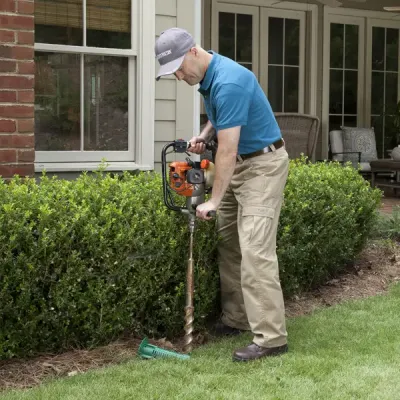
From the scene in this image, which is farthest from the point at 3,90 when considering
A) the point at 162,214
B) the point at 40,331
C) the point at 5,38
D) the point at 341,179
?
the point at 341,179

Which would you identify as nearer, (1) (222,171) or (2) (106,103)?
(1) (222,171)

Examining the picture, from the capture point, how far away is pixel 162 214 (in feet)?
14.8

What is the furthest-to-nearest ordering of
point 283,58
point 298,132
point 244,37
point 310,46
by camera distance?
point 310,46 < point 283,58 < point 244,37 < point 298,132

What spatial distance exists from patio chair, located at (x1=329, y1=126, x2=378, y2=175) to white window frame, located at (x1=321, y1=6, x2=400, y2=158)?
1.16 feet

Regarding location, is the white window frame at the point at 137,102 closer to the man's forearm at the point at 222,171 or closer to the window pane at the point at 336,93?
the man's forearm at the point at 222,171

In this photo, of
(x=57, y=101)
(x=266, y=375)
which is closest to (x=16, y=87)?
(x=57, y=101)

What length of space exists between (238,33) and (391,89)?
3168mm

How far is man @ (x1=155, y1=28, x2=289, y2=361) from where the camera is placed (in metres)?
4.00

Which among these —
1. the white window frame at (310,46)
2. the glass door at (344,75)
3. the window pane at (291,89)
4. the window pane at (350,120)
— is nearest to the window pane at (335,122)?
the glass door at (344,75)

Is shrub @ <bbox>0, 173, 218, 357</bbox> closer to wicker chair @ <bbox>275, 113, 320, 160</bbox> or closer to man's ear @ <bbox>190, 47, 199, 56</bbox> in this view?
man's ear @ <bbox>190, 47, 199, 56</bbox>

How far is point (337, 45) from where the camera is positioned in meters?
12.7

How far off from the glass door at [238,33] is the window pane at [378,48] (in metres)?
2.33

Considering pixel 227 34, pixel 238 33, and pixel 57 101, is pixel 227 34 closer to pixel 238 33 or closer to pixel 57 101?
pixel 238 33

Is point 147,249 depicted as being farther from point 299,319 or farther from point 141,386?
point 299,319
